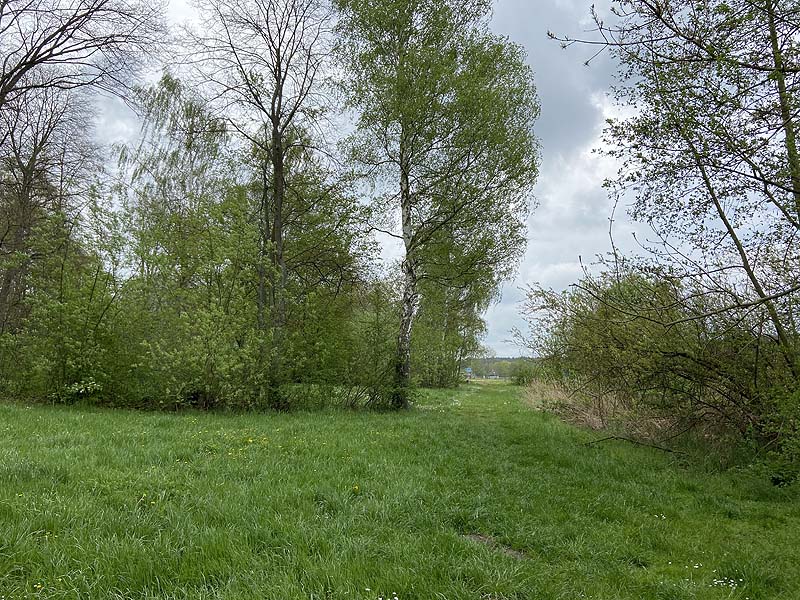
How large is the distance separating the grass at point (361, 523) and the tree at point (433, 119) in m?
7.09

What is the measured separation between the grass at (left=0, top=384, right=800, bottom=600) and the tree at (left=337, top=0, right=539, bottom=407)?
7090 mm

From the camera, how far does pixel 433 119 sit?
12008mm

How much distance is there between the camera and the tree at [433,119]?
1188 cm

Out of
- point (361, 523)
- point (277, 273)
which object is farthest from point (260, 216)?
point (361, 523)

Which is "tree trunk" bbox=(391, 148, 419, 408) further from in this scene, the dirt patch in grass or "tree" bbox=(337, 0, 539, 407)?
the dirt patch in grass

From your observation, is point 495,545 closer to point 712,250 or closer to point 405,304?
point 712,250

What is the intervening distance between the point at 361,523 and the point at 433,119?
10937 mm

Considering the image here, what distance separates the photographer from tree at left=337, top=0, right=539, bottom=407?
39.0 feet

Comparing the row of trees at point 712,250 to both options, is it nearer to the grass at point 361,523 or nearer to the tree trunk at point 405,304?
the grass at point 361,523

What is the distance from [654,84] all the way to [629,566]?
4797 mm

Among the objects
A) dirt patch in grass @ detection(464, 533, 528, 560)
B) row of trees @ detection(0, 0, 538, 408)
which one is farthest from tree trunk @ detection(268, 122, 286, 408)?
dirt patch in grass @ detection(464, 533, 528, 560)

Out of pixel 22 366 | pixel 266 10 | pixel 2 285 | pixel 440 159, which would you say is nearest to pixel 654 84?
pixel 440 159

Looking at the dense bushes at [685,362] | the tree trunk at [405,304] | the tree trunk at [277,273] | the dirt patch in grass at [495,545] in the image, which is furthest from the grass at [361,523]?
the tree trunk at [405,304]

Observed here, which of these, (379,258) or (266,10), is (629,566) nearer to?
Result: (379,258)
